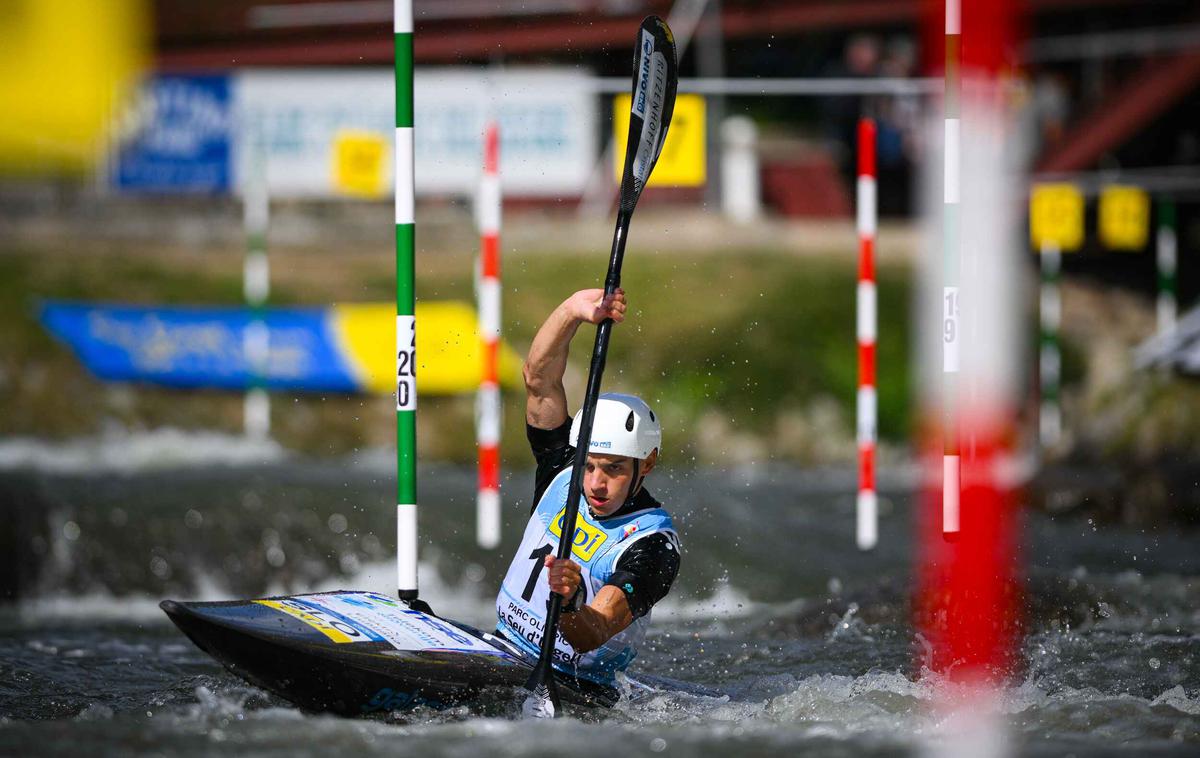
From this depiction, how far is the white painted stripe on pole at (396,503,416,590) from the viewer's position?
4.78m

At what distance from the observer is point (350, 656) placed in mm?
4023

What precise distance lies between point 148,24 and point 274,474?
25.7 feet

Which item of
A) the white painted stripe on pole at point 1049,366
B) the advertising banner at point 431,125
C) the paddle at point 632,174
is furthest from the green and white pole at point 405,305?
the white painted stripe on pole at point 1049,366

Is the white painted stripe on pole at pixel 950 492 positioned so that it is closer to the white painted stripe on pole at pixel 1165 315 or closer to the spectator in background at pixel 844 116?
the white painted stripe on pole at pixel 1165 315

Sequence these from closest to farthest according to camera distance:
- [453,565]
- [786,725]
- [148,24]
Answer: [786,725]
[453,565]
[148,24]

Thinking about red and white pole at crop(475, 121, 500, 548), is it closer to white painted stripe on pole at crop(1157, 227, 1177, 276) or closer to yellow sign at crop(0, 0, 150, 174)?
yellow sign at crop(0, 0, 150, 174)

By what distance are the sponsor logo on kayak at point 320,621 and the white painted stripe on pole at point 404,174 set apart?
3.89 ft

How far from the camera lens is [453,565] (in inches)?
282

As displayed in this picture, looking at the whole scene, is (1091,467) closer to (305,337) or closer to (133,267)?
(305,337)

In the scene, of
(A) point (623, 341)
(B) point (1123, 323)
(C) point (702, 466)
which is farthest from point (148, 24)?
(B) point (1123, 323)

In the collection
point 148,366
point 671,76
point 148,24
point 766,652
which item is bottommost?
point 766,652

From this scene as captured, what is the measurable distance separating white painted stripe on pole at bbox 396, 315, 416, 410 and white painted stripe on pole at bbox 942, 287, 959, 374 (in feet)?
5.70

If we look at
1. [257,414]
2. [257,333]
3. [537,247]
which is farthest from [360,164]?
[537,247]

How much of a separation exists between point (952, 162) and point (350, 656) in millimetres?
2655
